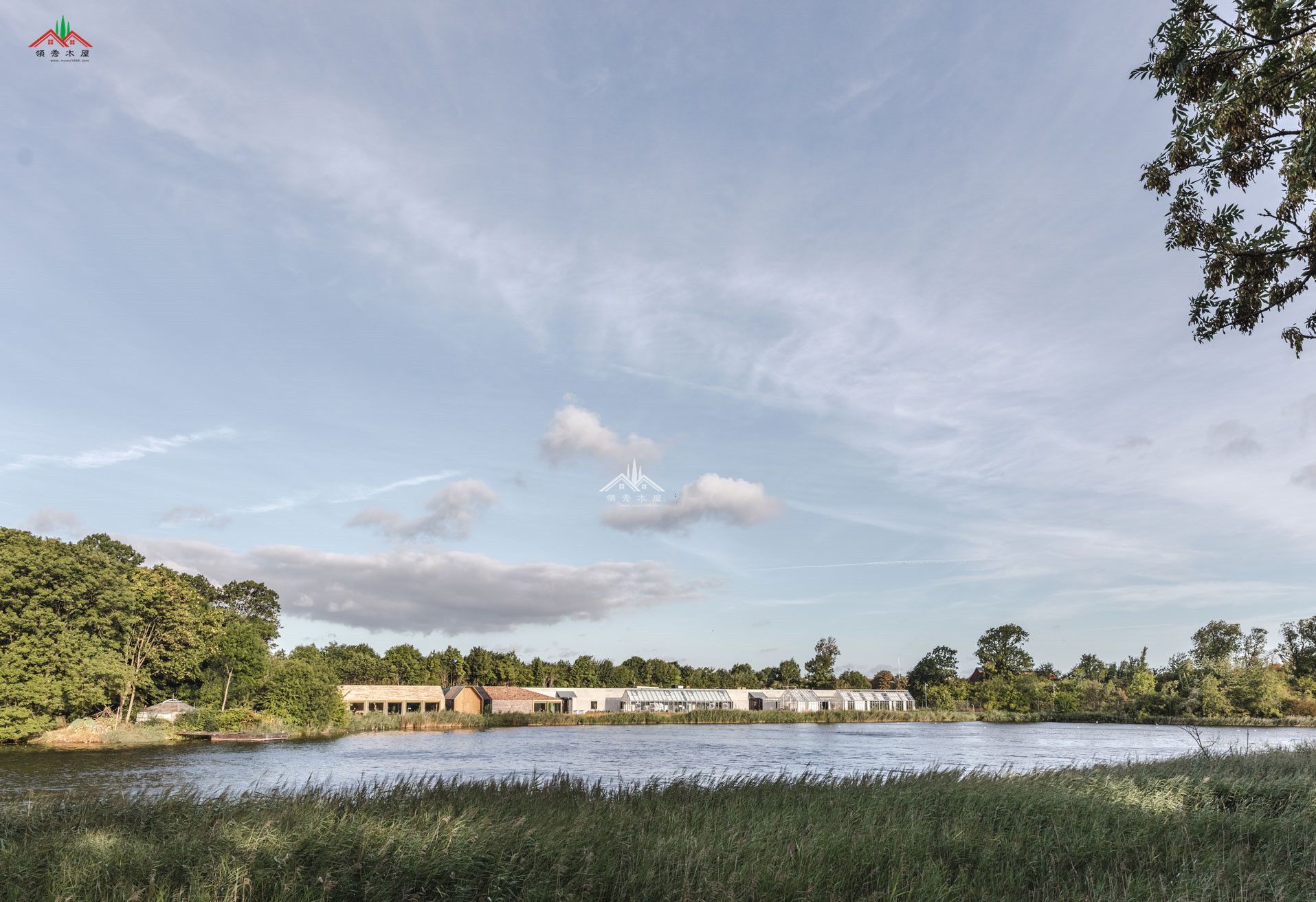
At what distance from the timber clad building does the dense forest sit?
716 centimetres

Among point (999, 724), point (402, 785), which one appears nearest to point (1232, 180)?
point (402, 785)

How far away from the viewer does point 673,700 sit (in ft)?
336

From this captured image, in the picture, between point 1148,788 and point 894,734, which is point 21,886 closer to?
point 1148,788

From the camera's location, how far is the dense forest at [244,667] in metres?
45.8

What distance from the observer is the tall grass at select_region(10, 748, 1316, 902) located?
807 cm

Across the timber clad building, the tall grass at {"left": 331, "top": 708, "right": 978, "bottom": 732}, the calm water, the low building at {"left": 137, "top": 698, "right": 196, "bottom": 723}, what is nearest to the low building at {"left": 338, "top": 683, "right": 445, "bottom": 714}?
the timber clad building

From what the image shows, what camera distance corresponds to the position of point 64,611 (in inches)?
1917

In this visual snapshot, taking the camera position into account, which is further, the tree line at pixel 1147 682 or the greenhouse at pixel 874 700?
the greenhouse at pixel 874 700

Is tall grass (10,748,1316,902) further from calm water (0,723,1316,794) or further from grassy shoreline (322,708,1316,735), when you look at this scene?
grassy shoreline (322,708,1316,735)

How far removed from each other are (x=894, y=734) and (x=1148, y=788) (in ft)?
186

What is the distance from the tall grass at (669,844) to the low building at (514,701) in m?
76.8

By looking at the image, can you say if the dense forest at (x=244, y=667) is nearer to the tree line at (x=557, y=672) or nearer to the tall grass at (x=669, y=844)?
the tree line at (x=557, y=672)

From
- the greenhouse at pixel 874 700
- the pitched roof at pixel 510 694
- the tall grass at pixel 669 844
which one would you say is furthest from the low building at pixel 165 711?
the greenhouse at pixel 874 700

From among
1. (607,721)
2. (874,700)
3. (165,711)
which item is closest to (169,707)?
(165,711)
